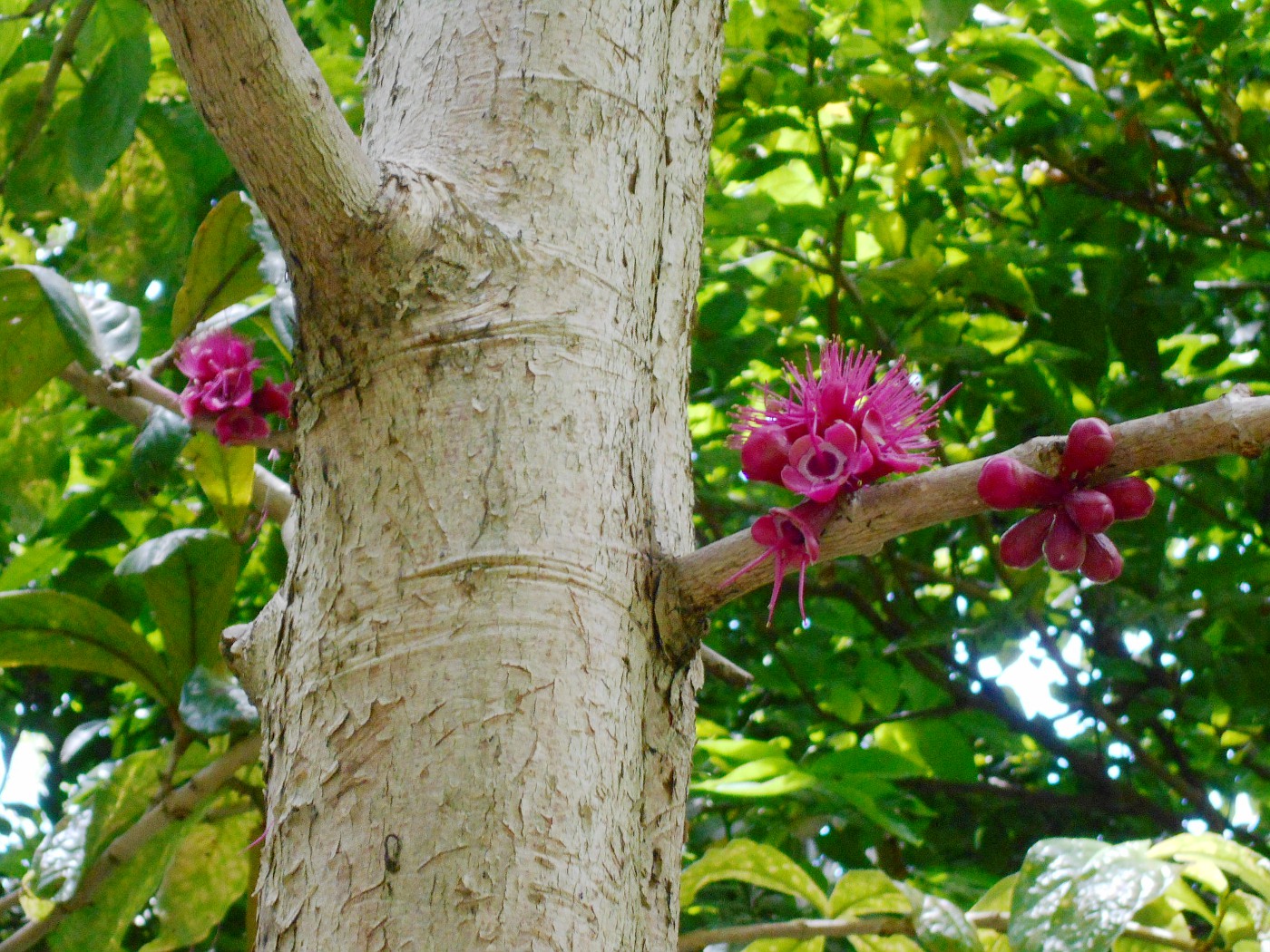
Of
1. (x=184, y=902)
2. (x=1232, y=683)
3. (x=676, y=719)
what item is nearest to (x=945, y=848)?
(x=1232, y=683)

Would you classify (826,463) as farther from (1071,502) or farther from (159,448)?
(159,448)

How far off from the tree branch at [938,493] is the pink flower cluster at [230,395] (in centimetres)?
70

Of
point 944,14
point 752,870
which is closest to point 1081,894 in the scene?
point 752,870

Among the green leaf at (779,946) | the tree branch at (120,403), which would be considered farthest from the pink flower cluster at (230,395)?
the green leaf at (779,946)

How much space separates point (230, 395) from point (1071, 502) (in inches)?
39.3

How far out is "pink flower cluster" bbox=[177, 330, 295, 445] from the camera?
1418 millimetres

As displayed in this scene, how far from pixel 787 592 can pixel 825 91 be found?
2.86 ft

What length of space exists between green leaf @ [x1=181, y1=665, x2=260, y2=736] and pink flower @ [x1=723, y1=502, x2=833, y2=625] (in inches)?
36.9

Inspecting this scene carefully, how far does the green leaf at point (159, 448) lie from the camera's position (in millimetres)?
1514

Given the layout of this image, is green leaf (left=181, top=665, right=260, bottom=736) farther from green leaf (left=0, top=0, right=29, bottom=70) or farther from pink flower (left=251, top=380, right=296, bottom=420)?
green leaf (left=0, top=0, right=29, bottom=70)

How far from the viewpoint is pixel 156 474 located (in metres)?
1.52

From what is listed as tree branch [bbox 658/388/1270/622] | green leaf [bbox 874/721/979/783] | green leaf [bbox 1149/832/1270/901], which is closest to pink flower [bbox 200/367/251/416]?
tree branch [bbox 658/388/1270/622]

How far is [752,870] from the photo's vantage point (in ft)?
4.73

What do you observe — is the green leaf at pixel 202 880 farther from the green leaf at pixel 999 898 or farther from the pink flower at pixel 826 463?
the pink flower at pixel 826 463
